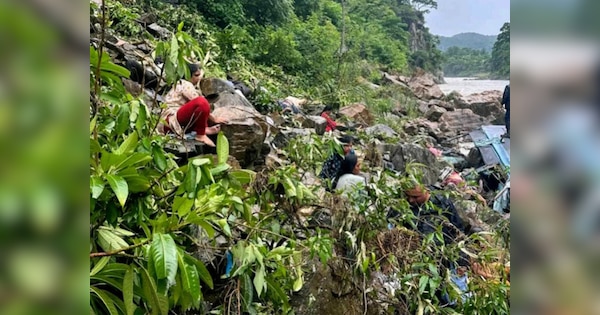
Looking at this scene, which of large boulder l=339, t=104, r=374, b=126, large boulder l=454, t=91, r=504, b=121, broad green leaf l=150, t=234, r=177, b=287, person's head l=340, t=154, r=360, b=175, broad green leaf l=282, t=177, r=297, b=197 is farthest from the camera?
large boulder l=454, t=91, r=504, b=121

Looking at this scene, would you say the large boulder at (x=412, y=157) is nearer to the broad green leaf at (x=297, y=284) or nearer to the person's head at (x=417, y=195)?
the person's head at (x=417, y=195)

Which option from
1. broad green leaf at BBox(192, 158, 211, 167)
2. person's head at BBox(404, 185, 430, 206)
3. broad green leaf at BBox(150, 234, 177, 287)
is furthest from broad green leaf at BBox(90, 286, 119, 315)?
person's head at BBox(404, 185, 430, 206)

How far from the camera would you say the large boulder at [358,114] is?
28.0 feet

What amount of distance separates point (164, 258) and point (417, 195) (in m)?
1.59

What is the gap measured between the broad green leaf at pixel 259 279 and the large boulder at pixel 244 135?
1.75 meters

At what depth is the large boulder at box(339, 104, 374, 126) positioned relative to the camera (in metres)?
8.53

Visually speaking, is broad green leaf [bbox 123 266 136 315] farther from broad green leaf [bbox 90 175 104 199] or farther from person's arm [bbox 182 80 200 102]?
person's arm [bbox 182 80 200 102]

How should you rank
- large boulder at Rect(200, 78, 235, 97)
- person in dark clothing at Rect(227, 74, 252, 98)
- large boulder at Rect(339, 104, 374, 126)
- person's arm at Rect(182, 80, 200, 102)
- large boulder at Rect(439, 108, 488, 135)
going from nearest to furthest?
1. person's arm at Rect(182, 80, 200, 102)
2. large boulder at Rect(200, 78, 235, 97)
3. person in dark clothing at Rect(227, 74, 252, 98)
4. large boulder at Rect(339, 104, 374, 126)
5. large boulder at Rect(439, 108, 488, 135)

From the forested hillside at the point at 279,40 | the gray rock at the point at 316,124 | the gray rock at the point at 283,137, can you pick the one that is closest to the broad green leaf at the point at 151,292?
the gray rock at the point at 283,137

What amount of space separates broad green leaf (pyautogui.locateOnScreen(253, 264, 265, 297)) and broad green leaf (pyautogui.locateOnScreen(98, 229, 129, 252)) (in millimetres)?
466
